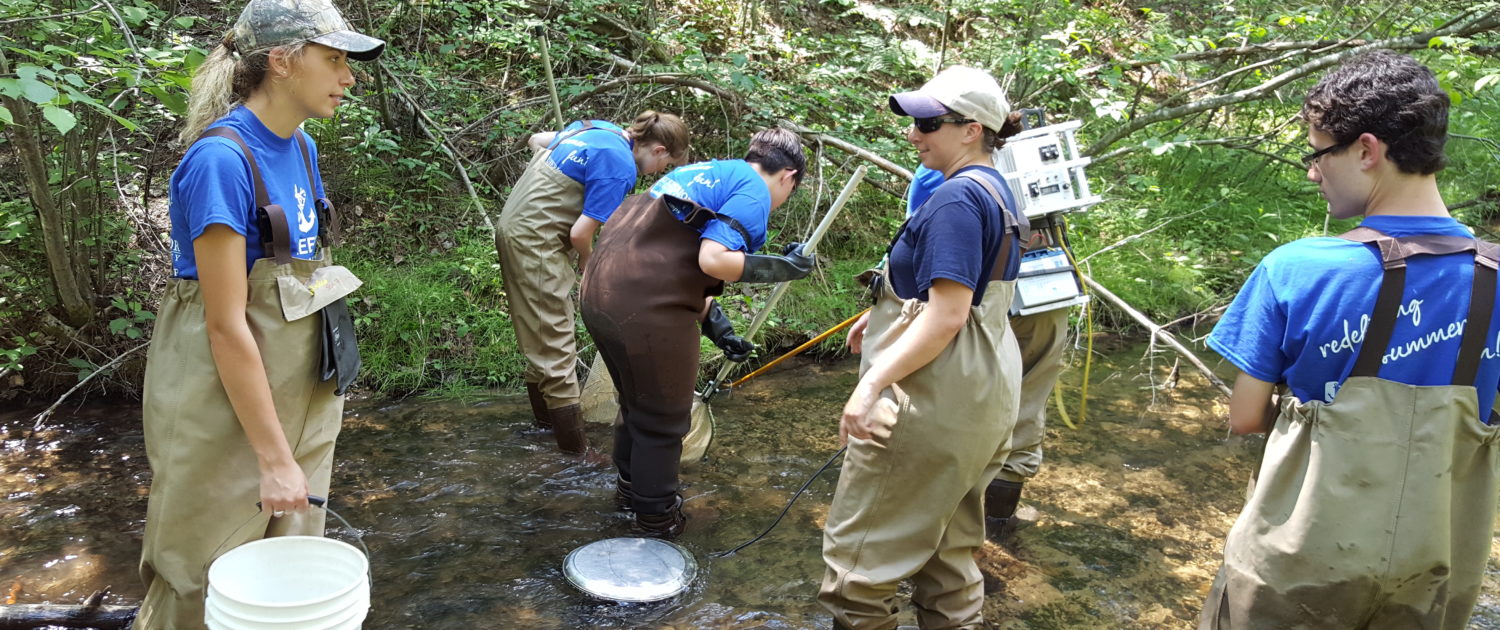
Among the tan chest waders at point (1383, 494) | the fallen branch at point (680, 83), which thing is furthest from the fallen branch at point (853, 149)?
the tan chest waders at point (1383, 494)

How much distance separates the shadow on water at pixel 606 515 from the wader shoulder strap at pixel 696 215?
1.33m

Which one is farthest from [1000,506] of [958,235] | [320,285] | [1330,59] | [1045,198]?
[1330,59]

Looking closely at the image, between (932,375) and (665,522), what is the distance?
1.72 m

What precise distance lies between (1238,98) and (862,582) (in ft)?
16.5

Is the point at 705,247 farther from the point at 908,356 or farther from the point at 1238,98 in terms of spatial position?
the point at 1238,98

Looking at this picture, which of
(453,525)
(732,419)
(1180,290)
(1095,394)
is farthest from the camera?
(1180,290)

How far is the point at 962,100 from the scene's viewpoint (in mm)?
2424

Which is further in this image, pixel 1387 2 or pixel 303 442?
pixel 1387 2

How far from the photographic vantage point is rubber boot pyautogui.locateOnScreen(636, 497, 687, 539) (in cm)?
371

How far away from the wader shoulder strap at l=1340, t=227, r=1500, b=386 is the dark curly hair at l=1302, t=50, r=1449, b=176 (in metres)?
0.16

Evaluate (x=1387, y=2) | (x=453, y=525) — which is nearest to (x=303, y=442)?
(x=453, y=525)

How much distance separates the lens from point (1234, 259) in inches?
311

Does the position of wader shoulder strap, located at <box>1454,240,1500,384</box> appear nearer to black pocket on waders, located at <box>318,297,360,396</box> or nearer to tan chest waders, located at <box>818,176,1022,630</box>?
tan chest waders, located at <box>818,176,1022,630</box>

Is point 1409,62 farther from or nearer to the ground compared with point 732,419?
farther from the ground
